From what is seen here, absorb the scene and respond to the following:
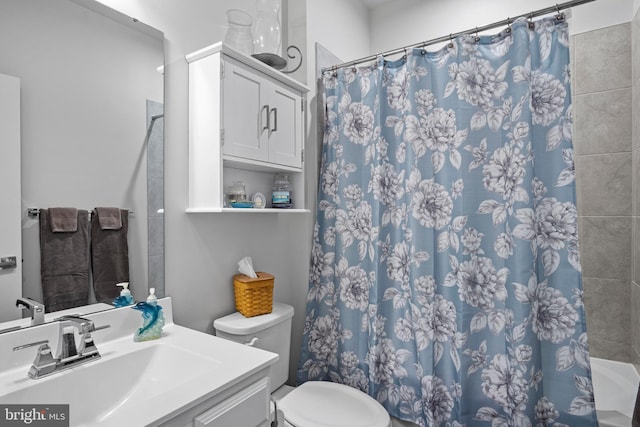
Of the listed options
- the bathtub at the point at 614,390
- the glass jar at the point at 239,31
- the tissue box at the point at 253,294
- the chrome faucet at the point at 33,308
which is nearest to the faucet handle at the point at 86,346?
the chrome faucet at the point at 33,308

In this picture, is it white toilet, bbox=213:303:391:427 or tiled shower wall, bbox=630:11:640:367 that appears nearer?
white toilet, bbox=213:303:391:427

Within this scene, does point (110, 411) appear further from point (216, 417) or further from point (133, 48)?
point (133, 48)

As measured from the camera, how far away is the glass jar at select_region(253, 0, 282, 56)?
1.74m

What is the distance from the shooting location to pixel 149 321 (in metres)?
1.23

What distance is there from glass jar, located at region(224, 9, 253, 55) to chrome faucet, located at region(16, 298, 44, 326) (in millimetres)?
1304

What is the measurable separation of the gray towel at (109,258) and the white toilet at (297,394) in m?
0.46

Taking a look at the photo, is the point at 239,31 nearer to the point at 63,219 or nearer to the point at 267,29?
the point at 267,29

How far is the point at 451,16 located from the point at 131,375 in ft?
8.77

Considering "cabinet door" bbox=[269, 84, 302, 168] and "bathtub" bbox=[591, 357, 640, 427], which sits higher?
"cabinet door" bbox=[269, 84, 302, 168]

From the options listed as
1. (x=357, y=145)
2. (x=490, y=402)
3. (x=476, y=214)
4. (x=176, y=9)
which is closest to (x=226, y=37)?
(x=176, y=9)

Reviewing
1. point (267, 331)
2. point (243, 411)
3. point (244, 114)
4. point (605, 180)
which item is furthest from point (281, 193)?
point (605, 180)

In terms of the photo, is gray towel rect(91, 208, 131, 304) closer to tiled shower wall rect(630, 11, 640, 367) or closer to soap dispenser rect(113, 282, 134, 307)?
soap dispenser rect(113, 282, 134, 307)

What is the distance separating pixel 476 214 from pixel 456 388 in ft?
2.58

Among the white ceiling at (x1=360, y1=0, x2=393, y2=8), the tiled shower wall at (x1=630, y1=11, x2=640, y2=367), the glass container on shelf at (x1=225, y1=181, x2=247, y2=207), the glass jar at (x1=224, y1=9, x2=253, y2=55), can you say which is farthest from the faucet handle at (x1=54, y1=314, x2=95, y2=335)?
the white ceiling at (x1=360, y1=0, x2=393, y2=8)
